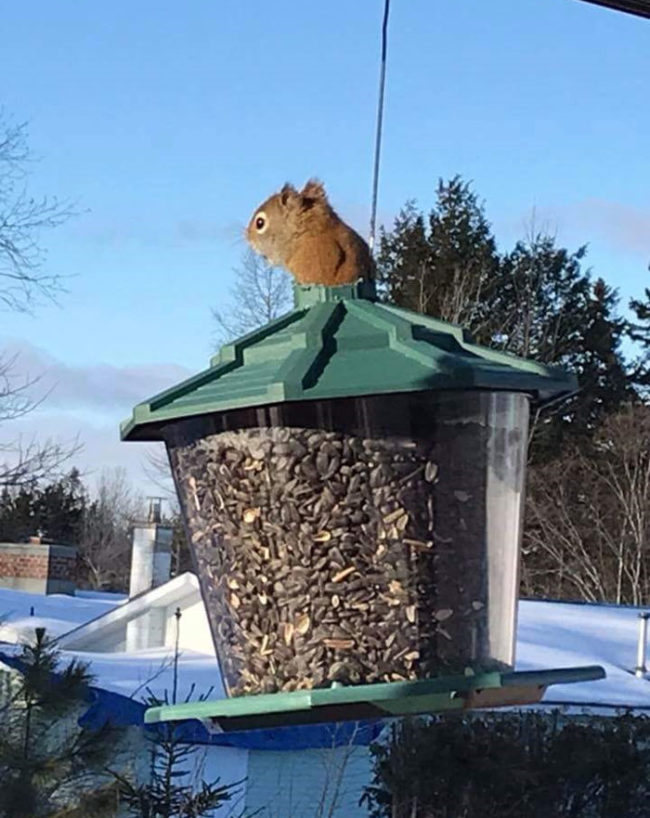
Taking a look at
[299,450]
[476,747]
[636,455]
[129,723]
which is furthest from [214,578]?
[636,455]

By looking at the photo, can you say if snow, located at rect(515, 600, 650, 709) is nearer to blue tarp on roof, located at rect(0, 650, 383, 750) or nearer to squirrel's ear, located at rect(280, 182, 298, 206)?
blue tarp on roof, located at rect(0, 650, 383, 750)

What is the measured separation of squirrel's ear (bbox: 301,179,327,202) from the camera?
7.75 ft

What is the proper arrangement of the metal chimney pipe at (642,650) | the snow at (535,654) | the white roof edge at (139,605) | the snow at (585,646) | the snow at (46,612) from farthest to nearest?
1. the white roof edge at (139,605)
2. the snow at (46,612)
3. the metal chimney pipe at (642,650)
4. the snow at (585,646)
5. the snow at (535,654)

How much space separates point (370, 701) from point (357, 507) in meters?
0.30

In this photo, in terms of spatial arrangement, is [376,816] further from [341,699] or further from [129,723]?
[341,699]

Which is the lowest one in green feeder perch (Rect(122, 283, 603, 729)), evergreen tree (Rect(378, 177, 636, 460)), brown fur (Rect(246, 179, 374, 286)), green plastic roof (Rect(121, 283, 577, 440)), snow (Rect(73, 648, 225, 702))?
snow (Rect(73, 648, 225, 702))

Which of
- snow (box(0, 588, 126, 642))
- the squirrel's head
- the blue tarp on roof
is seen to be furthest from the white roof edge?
the squirrel's head

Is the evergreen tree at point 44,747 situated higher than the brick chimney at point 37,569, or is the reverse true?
the brick chimney at point 37,569

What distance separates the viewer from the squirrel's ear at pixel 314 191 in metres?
2.36

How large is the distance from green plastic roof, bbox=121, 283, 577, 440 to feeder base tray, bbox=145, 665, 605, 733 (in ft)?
1.40

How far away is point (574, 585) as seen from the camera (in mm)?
21750

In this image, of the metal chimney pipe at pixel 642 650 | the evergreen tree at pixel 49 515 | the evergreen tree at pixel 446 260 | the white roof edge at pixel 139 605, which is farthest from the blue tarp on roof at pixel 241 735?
the evergreen tree at pixel 49 515

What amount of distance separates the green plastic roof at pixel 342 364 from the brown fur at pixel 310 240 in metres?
0.03

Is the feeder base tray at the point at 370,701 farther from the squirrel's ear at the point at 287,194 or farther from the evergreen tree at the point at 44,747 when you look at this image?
the evergreen tree at the point at 44,747
